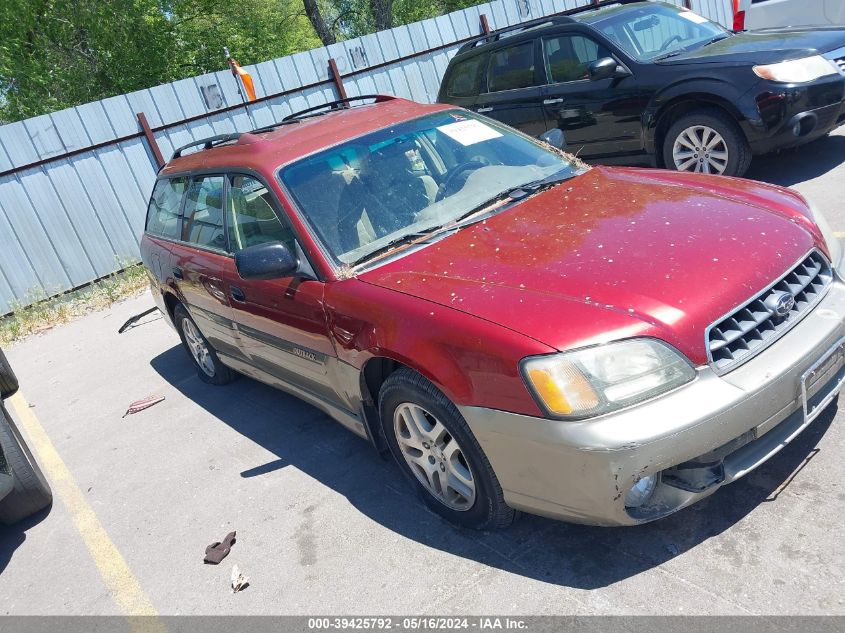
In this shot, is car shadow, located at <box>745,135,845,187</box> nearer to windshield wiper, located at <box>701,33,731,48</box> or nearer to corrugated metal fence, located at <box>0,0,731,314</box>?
windshield wiper, located at <box>701,33,731,48</box>

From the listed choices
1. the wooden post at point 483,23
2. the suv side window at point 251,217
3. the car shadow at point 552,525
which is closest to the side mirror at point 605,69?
the suv side window at point 251,217

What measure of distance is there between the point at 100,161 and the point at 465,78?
5284mm

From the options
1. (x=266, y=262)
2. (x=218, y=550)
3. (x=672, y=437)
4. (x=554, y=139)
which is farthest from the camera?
(x=554, y=139)

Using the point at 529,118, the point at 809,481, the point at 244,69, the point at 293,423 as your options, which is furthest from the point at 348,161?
the point at 244,69

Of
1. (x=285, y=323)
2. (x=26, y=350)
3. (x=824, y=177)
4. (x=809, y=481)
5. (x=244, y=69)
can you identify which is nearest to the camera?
(x=809, y=481)

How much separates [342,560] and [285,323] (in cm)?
123

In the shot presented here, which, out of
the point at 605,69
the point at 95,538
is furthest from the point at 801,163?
the point at 95,538

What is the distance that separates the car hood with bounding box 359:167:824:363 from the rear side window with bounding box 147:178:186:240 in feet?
A: 7.92

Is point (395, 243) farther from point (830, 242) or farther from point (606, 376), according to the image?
point (830, 242)

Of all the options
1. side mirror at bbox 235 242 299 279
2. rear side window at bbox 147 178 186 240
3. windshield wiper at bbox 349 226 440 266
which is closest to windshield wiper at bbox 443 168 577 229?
windshield wiper at bbox 349 226 440 266

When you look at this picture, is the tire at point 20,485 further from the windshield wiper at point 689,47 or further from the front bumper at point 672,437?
the windshield wiper at point 689,47

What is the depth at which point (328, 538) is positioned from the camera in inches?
133

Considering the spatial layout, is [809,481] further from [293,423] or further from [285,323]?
[293,423]

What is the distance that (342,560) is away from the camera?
10.5 ft
